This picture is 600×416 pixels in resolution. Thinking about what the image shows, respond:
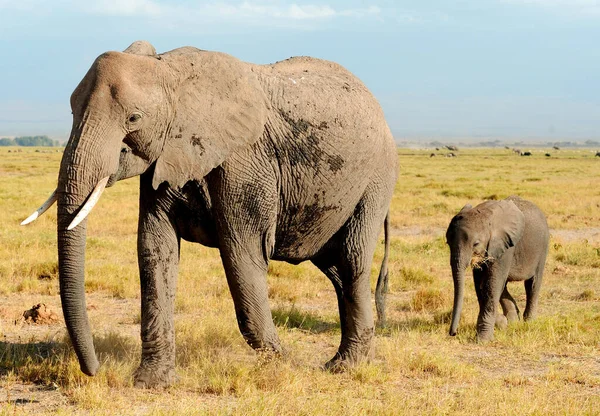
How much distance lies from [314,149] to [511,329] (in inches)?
150

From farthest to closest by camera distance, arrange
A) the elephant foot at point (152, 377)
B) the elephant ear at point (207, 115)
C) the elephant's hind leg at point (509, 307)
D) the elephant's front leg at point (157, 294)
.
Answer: the elephant's hind leg at point (509, 307), the elephant foot at point (152, 377), the elephant's front leg at point (157, 294), the elephant ear at point (207, 115)

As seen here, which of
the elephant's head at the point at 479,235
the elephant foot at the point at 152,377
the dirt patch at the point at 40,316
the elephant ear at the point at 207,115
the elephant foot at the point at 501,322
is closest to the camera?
the elephant ear at the point at 207,115

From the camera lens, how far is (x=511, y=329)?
29.3 ft

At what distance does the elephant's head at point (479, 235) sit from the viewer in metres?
8.29

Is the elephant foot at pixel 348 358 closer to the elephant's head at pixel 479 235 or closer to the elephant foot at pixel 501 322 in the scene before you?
the elephant's head at pixel 479 235

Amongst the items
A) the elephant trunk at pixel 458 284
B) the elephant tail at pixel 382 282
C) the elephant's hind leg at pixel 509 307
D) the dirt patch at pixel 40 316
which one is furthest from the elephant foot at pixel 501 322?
the dirt patch at pixel 40 316

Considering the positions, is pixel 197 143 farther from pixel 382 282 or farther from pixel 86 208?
pixel 382 282

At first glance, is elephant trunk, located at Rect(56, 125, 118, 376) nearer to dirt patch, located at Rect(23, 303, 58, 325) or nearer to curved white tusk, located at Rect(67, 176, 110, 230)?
curved white tusk, located at Rect(67, 176, 110, 230)

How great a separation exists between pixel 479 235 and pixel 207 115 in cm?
374

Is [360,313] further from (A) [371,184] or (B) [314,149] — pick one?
(B) [314,149]

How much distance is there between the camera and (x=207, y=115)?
5863 mm

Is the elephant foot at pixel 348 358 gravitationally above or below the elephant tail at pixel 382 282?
below

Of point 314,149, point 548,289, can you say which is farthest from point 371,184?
point 548,289

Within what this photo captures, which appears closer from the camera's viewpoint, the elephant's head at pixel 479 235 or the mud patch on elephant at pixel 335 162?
the mud patch on elephant at pixel 335 162
